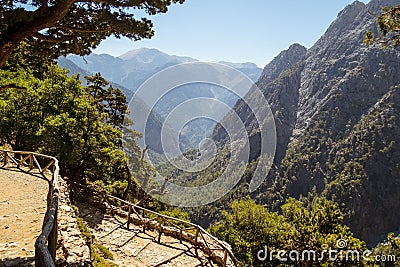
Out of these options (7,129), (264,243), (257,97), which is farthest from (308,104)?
(7,129)

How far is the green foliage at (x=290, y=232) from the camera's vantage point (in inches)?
621

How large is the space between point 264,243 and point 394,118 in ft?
400

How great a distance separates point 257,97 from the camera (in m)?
189

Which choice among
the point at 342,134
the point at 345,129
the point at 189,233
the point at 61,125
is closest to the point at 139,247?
the point at 189,233

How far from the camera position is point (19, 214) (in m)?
7.62

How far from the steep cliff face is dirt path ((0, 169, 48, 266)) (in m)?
111

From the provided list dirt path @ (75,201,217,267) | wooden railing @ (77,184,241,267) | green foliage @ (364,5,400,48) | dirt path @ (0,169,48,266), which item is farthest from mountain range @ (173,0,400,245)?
green foliage @ (364,5,400,48)

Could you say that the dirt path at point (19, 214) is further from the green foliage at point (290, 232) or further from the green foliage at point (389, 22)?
the green foliage at point (290, 232)

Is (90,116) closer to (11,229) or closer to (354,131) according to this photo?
(11,229)

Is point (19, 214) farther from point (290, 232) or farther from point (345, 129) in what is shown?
point (345, 129)

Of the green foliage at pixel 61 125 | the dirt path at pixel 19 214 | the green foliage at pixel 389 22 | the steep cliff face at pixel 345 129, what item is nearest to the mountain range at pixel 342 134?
the steep cliff face at pixel 345 129

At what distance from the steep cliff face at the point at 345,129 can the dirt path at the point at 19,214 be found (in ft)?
365

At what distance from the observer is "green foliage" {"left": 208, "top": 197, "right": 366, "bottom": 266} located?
1577 centimetres

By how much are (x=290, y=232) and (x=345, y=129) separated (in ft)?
434
